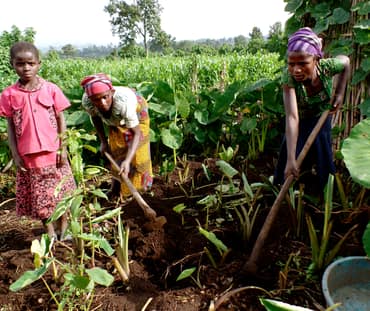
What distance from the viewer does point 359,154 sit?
1.29 m

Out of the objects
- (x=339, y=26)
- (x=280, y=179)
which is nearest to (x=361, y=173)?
(x=280, y=179)

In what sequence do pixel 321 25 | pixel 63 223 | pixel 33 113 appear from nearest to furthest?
pixel 33 113 → pixel 63 223 → pixel 321 25

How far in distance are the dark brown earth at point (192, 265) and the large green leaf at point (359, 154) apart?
0.51 meters

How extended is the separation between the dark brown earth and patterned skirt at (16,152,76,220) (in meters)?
0.23

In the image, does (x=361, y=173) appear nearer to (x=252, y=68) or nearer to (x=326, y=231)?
(x=326, y=231)

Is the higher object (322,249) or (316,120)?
(316,120)

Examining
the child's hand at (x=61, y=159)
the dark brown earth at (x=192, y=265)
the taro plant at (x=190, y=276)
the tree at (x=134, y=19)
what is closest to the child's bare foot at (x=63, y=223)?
the dark brown earth at (x=192, y=265)

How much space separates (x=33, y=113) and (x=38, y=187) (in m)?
0.42

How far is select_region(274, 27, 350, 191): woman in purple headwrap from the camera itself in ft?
5.43

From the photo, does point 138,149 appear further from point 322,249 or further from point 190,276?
point 322,249

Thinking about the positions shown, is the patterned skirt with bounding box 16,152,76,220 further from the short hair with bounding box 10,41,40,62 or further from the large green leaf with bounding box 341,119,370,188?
the large green leaf with bounding box 341,119,370,188

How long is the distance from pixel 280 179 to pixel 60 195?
4.31ft

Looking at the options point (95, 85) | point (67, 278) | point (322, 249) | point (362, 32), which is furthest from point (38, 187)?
point (362, 32)

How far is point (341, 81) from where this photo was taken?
180cm
